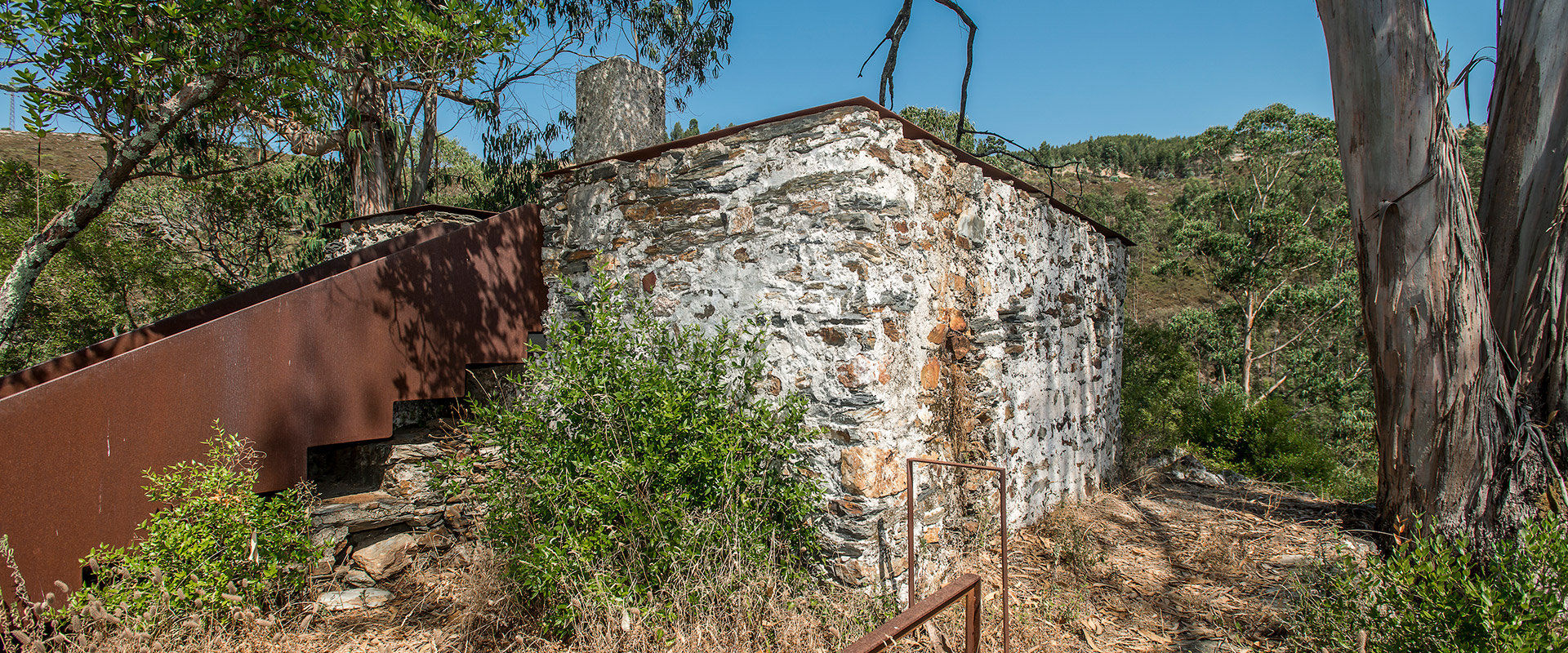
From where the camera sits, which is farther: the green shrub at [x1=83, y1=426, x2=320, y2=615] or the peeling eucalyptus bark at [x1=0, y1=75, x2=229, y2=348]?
the peeling eucalyptus bark at [x1=0, y1=75, x2=229, y2=348]

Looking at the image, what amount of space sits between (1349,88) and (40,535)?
6410 mm

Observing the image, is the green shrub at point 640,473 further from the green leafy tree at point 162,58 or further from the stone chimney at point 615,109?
the green leafy tree at point 162,58

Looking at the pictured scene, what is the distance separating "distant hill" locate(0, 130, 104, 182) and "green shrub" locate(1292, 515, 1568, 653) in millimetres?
26460

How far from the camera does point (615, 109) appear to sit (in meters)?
4.65

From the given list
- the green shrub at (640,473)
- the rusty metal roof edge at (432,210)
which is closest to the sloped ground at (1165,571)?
the green shrub at (640,473)

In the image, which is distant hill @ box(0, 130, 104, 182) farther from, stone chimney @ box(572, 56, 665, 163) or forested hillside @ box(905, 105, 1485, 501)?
forested hillside @ box(905, 105, 1485, 501)

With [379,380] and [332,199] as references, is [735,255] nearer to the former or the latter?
[379,380]

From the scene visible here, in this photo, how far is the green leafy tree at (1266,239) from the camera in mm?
15438

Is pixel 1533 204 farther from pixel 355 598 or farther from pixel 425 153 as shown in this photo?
pixel 425 153

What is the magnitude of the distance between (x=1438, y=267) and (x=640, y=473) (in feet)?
13.7

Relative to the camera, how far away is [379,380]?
11.4 feet

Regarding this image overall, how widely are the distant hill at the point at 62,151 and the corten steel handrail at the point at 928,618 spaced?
999 inches

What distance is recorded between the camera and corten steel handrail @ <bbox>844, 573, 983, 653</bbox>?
173 cm

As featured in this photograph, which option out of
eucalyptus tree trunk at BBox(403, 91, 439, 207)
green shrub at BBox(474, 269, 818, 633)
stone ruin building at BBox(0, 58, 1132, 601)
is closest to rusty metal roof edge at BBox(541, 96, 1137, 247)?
stone ruin building at BBox(0, 58, 1132, 601)
